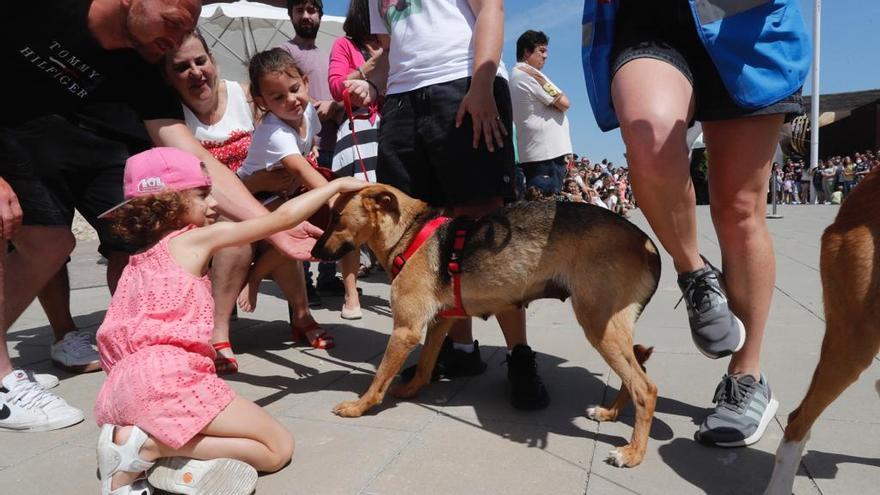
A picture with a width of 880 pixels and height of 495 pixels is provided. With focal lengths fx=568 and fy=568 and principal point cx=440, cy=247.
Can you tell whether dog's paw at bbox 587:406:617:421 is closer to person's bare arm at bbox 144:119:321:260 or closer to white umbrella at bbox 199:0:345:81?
person's bare arm at bbox 144:119:321:260

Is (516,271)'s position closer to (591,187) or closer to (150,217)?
(150,217)

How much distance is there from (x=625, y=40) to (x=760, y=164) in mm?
774

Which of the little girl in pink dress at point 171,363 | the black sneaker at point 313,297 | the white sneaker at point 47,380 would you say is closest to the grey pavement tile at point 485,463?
the little girl in pink dress at point 171,363

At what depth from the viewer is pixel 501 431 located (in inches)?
99.8

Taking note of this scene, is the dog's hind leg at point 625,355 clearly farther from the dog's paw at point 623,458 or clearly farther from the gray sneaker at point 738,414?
the gray sneaker at point 738,414

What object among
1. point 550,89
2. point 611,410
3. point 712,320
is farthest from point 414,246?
point 550,89

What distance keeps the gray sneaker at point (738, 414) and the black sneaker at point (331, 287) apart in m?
4.09

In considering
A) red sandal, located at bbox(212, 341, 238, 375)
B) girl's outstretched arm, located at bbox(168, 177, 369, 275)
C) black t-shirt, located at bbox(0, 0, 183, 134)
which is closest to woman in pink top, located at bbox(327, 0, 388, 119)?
black t-shirt, located at bbox(0, 0, 183, 134)

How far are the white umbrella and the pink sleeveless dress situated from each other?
908 centimetres

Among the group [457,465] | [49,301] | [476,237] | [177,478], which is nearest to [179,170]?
[177,478]

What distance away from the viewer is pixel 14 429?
2617mm

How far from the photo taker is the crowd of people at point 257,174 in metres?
2.13

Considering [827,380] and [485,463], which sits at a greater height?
[827,380]

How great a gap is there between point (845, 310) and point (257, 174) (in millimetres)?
3317
